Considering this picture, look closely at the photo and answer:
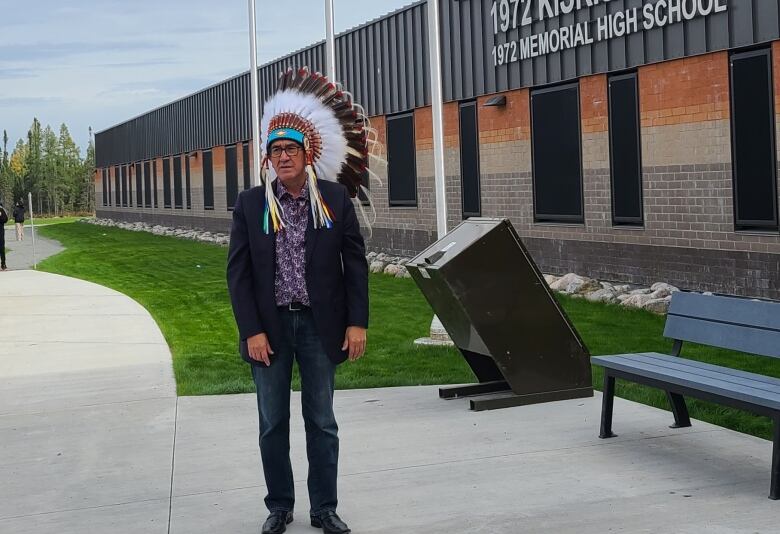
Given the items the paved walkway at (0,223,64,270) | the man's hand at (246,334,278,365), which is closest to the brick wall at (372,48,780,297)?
the man's hand at (246,334,278,365)

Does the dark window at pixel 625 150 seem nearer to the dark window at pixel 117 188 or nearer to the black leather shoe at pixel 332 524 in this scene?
the black leather shoe at pixel 332 524

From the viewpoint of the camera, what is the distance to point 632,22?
16172 millimetres

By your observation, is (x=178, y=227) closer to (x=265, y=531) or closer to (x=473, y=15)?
(x=473, y=15)

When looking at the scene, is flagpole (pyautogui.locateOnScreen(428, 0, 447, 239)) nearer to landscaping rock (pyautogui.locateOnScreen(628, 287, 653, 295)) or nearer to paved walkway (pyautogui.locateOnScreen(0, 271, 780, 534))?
paved walkway (pyautogui.locateOnScreen(0, 271, 780, 534))

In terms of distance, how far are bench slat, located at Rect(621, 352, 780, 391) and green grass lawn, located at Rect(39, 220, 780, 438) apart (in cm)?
58

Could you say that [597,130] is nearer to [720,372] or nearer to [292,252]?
[720,372]

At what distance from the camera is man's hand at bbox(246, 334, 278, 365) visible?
5.62 meters

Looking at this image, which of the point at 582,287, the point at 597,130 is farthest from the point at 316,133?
the point at 597,130

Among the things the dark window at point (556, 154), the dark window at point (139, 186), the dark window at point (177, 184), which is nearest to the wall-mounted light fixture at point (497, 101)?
the dark window at point (556, 154)

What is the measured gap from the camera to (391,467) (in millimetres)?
7160

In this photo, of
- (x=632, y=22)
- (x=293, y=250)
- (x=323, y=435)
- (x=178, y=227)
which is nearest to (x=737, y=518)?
(x=323, y=435)

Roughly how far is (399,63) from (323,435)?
19.9 m

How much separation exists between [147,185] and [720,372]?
52197 millimetres

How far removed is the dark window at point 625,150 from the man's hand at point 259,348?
11626 mm
